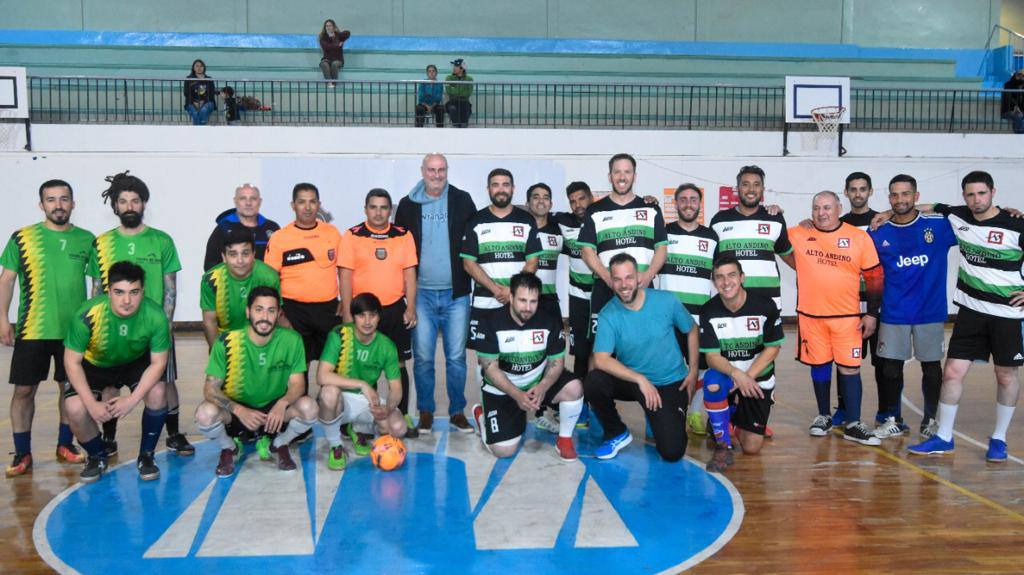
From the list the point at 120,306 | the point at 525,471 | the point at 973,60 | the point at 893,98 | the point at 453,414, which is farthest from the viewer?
the point at 973,60

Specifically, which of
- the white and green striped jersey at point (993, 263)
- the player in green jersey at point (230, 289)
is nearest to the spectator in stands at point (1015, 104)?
the white and green striped jersey at point (993, 263)

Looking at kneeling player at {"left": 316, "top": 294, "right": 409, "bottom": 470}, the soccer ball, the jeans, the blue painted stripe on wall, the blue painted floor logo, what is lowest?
the blue painted floor logo

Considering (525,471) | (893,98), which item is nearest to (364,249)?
(525,471)

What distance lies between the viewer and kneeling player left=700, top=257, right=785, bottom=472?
5324 mm

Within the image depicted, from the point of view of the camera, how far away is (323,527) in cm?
410

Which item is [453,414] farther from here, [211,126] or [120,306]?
Answer: [211,126]

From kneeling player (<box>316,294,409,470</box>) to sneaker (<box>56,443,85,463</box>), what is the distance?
5.35 feet

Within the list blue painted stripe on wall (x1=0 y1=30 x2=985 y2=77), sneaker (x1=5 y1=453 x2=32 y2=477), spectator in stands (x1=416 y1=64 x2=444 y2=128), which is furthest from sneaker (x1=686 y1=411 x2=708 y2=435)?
blue painted stripe on wall (x1=0 y1=30 x2=985 y2=77)

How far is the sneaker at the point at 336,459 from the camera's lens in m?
5.07

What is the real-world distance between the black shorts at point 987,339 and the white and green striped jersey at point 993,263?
0.16ft

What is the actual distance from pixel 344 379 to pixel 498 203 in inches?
65.8

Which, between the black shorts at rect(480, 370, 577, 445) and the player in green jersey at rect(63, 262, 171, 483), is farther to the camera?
the black shorts at rect(480, 370, 577, 445)

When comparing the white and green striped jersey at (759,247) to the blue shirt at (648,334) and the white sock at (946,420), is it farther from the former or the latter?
the white sock at (946,420)

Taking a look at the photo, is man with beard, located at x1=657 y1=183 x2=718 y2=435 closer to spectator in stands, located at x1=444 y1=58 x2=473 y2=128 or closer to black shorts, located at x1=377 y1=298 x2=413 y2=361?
black shorts, located at x1=377 y1=298 x2=413 y2=361
